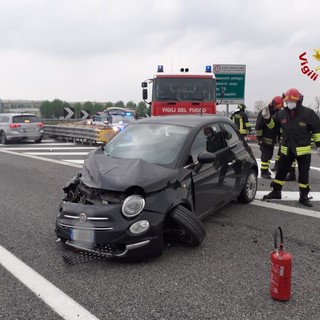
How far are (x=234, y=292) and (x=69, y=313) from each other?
4.76 ft

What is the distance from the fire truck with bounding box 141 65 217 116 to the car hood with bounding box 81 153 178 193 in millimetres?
8584

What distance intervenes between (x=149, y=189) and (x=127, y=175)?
0.31 meters

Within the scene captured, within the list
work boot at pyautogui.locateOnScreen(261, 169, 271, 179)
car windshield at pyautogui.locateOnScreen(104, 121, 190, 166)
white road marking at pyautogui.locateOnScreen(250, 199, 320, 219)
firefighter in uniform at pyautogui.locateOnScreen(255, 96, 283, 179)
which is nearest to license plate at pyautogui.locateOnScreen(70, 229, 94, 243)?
car windshield at pyautogui.locateOnScreen(104, 121, 190, 166)

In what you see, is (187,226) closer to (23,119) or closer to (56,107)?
(23,119)

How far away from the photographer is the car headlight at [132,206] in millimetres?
3967

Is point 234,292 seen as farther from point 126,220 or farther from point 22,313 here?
point 22,313

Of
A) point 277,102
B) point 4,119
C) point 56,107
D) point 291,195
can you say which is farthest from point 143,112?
point 56,107

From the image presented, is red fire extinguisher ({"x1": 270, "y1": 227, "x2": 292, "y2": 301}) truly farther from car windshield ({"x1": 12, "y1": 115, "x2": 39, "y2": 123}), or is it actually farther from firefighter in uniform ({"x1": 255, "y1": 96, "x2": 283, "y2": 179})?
car windshield ({"x1": 12, "y1": 115, "x2": 39, "y2": 123})

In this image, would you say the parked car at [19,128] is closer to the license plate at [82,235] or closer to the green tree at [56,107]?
the license plate at [82,235]

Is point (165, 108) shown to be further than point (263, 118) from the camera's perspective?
Yes

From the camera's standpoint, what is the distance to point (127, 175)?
4.27 m

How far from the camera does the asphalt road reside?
125 inches

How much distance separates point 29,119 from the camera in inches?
708

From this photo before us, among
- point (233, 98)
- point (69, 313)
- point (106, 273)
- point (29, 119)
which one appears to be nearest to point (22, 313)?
point (69, 313)
